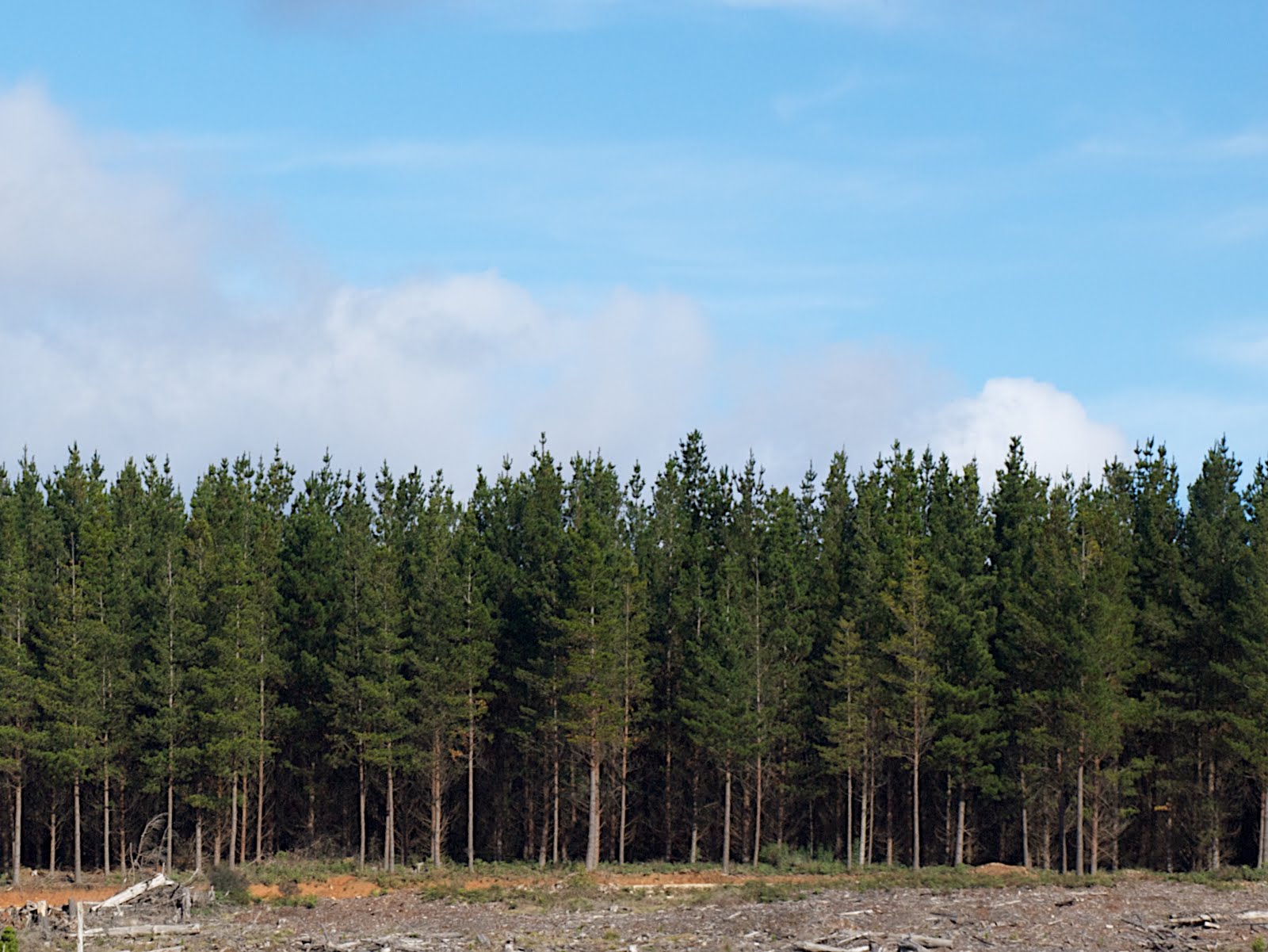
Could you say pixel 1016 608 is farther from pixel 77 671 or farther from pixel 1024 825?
pixel 77 671

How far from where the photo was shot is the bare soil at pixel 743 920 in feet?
161

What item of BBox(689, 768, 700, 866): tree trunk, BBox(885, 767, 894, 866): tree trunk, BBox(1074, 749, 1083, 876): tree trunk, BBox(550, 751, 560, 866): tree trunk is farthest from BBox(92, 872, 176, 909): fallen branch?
BBox(1074, 749, 1083, 876): tree trunk

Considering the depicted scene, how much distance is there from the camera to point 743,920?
52719 millimetres

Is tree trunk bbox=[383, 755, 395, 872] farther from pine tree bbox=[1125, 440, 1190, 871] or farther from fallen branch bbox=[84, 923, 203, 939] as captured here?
pine tree bbox=[1125, 440, 1190, 871]

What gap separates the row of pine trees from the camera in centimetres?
7362

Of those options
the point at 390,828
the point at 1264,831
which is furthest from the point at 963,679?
the point at 390,828

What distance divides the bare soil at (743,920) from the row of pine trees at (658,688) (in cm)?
1036

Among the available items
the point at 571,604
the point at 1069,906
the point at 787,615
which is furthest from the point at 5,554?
the point at 1069,906

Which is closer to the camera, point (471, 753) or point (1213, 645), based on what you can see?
point (1213, 645)

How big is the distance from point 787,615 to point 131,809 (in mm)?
34156

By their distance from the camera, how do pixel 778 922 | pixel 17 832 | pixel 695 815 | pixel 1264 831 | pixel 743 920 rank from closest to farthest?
pixel 778 922
pixel 743 920
pixel 1264 831
pixel 17 832
pixel 695 815

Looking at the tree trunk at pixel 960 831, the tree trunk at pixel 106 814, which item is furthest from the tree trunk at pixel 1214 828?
the tree trunk at pixel 106 814

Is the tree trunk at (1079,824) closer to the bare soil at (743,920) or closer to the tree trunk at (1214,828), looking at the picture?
the bare soil at (743,920)

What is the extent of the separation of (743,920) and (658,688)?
102 ft
